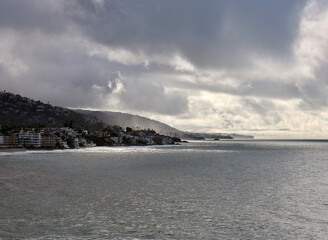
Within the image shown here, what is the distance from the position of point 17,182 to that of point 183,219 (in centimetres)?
3351

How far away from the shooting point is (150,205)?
33281mm

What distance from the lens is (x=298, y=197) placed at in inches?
1537

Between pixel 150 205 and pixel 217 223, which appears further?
pixel 150 205

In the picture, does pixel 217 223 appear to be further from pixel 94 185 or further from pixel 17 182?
pixel 17 182

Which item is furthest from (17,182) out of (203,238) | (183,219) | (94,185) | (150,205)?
(203,238)

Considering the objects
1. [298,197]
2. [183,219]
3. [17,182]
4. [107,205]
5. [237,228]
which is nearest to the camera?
[237,228]

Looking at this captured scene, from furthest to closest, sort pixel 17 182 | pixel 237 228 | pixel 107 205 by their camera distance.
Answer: pixel 17 182, pixel 107 205, pixel 237 228

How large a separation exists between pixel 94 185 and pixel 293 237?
1271 inches

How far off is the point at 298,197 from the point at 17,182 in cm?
4135

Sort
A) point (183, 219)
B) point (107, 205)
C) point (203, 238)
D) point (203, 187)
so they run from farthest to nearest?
point (203, 187) → point (107, 205) → point (183, 219) → point (203, 238)

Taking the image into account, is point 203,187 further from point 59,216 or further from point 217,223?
point 59,216

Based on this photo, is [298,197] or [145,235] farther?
[298,197]

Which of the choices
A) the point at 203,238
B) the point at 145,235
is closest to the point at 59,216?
the point at 145,235

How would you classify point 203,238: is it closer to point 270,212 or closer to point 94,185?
point 270,212
